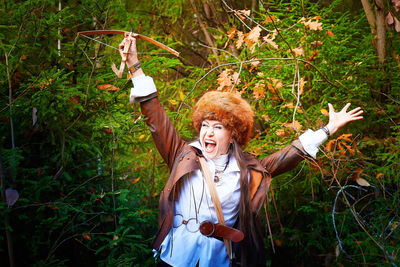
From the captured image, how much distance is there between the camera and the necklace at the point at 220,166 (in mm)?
2434

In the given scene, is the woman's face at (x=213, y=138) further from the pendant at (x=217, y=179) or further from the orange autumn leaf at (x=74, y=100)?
the orange autumn leaf at (x=74, y=100)

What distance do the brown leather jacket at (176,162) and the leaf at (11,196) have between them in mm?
1023

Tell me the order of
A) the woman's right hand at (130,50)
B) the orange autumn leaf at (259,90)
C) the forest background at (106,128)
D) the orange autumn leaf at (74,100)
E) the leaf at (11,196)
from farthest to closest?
1. the orange autumn leaf at (259,90)
2. the orange autumn leaf at (74,100)
3. the forest background at (106,128)
4. the leaf at (11,196)
5. the woman's right hand at (130,50)

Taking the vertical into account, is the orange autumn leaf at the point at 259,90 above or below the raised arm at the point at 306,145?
above

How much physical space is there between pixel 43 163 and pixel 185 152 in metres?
1.34

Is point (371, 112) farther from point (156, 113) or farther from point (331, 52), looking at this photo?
point (156, 113)

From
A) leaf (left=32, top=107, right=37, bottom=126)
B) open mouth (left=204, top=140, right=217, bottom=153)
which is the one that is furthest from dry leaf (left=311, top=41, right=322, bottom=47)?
leaf (left=32, top=107, right=37, bottom=126)

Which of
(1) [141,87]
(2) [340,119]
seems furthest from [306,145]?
(1) [141,87]

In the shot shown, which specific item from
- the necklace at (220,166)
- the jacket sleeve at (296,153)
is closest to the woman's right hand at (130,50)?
the necklace at (220,166)

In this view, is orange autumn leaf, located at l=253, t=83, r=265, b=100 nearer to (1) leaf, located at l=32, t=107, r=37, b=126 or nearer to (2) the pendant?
(2) the pendant

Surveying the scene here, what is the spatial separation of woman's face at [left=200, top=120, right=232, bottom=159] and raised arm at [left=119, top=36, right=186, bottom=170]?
7.8 inches

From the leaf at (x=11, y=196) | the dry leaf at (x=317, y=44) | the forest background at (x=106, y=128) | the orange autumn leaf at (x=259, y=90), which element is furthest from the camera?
the dry leaf at (x=317, y=44)

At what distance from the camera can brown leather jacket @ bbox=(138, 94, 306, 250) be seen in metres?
2.35

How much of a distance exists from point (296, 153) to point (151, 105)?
109 cm
